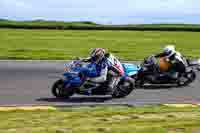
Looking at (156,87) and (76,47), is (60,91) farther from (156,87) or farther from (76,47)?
(76,47)

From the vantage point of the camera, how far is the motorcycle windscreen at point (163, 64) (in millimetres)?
18328

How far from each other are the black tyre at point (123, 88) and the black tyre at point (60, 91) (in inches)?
48.1

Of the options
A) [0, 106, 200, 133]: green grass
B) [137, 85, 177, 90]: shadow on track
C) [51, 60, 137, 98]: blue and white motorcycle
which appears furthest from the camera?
[137, 85, 177, 90]: shadow on track

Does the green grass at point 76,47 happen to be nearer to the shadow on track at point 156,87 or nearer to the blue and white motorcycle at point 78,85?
the shadow on track at point 156,87

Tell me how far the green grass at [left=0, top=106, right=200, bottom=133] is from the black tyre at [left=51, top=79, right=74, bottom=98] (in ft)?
8.93

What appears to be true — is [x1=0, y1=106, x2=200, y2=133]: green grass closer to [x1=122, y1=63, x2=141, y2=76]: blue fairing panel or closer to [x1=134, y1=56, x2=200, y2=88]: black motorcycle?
[x1=122, y1=63, x2=141, y2=76]: blue fairing panel

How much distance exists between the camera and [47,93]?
15.6 meters

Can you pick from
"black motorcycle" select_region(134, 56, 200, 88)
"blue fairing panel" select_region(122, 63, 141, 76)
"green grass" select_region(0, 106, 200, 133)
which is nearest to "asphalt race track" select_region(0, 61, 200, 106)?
"black motorcycle" select_region(134, 56, 200, 88)

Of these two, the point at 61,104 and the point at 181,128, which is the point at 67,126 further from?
the point at 61,104

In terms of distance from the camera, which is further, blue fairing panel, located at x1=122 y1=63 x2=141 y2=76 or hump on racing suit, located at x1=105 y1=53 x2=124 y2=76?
blue fairing panel, located at x1=122 y1=63 x2=141 y2=76

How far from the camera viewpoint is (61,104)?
13.7 meters

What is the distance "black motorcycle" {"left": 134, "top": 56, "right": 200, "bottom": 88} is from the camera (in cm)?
1783

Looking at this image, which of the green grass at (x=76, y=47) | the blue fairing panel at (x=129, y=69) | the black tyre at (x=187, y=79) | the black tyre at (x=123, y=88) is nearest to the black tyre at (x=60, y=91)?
the black tyre at (x=123, y=88)

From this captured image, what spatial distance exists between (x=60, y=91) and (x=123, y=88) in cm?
171
